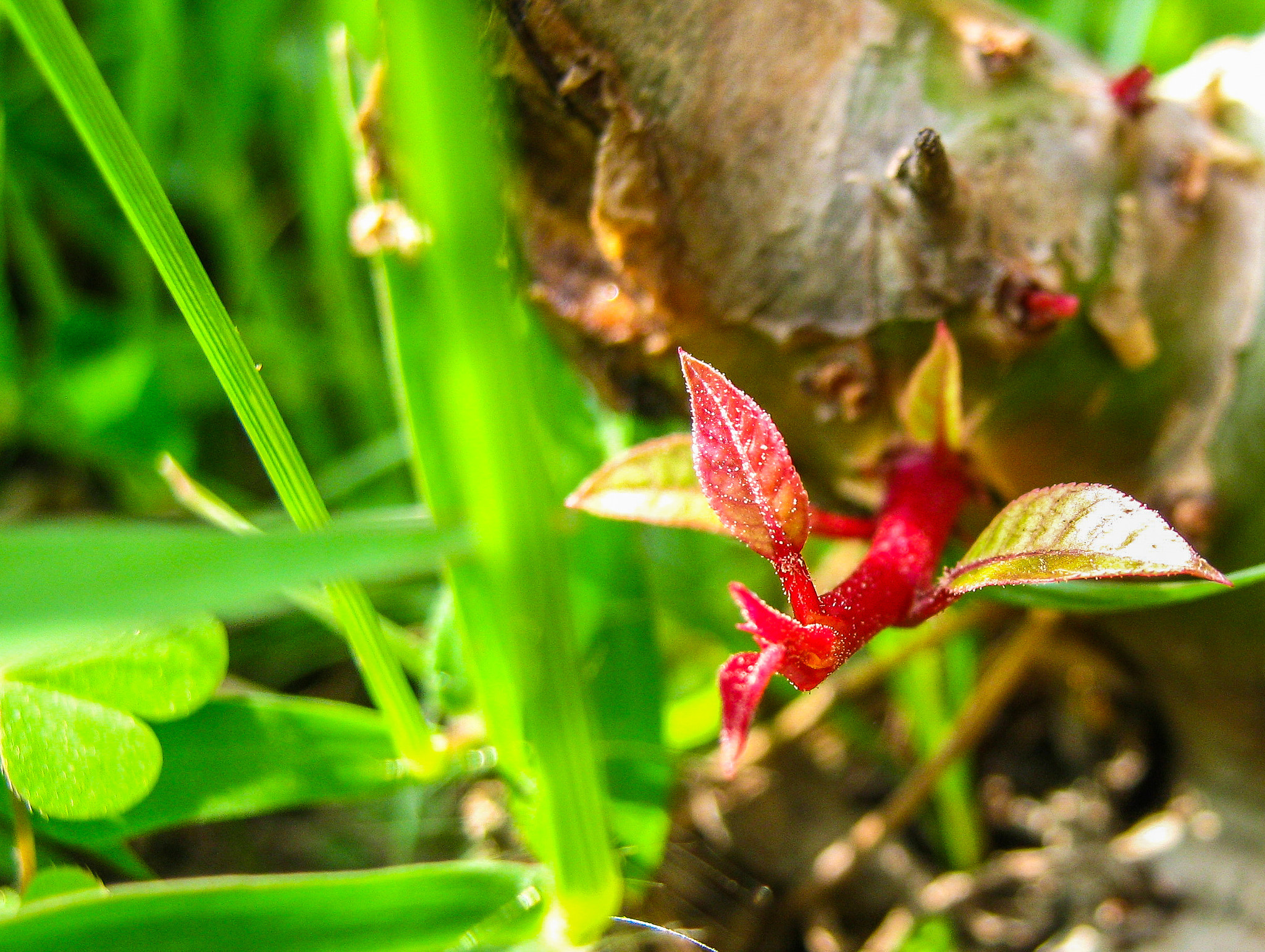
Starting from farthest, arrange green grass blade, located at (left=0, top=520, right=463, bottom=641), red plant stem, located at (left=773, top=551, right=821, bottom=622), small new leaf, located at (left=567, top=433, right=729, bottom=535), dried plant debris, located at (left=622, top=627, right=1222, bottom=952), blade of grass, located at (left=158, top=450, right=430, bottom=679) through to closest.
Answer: dried plant debris, located at (left=622, top=627, right=1222, bottom=952) → blade of grass, located at (left=158, top=450, right=430, bottom=679) → small new leaf, located at (left=567, top=433, right=729, bottom=535) → red plant stem, located at (left=773, top=551, right=821, bottom=622) → green grass blade, located at (left=0, top=520, right=463, bottom=641)

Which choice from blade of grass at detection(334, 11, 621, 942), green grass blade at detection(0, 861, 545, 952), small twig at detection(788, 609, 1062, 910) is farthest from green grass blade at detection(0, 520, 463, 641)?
small twig at detection(788, 609, 1062, 910)

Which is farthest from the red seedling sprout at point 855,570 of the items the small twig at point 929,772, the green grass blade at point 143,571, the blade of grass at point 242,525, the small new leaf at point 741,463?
the small twig at point 929,772

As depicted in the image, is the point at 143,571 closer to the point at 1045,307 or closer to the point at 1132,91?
the point at 1045,307

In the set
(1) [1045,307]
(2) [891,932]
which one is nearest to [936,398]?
(1) [1045,307]

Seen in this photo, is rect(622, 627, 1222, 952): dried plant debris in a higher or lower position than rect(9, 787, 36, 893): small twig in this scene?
lower

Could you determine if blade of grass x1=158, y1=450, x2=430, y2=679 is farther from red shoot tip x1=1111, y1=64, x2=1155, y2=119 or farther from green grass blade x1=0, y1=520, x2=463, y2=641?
red shoot tip x1=1111, y1=64, x2=1155, y2=119
